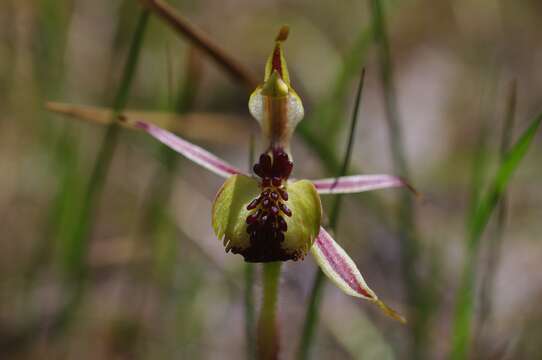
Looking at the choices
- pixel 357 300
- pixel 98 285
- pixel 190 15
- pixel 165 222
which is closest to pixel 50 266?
pixel 98 285

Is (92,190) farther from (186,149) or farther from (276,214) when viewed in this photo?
(276,214)

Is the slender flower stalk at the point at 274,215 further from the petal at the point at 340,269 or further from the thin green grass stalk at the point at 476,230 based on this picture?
the thin green grass stalk at the point at 476,230

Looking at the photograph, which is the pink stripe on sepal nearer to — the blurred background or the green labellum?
the green labellum

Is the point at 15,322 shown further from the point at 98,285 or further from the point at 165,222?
the point at 165,222

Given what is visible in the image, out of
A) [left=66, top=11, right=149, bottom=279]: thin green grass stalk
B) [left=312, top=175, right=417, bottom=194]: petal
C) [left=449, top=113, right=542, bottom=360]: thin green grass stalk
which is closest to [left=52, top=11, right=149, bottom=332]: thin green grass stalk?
[left=66, top=11, right=149, bottom=279]: thin green grass stalk

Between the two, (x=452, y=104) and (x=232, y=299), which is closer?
(x=232, y=299)

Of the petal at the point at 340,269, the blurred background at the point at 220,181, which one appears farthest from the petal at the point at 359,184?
the blurred background at the point at 220,181
